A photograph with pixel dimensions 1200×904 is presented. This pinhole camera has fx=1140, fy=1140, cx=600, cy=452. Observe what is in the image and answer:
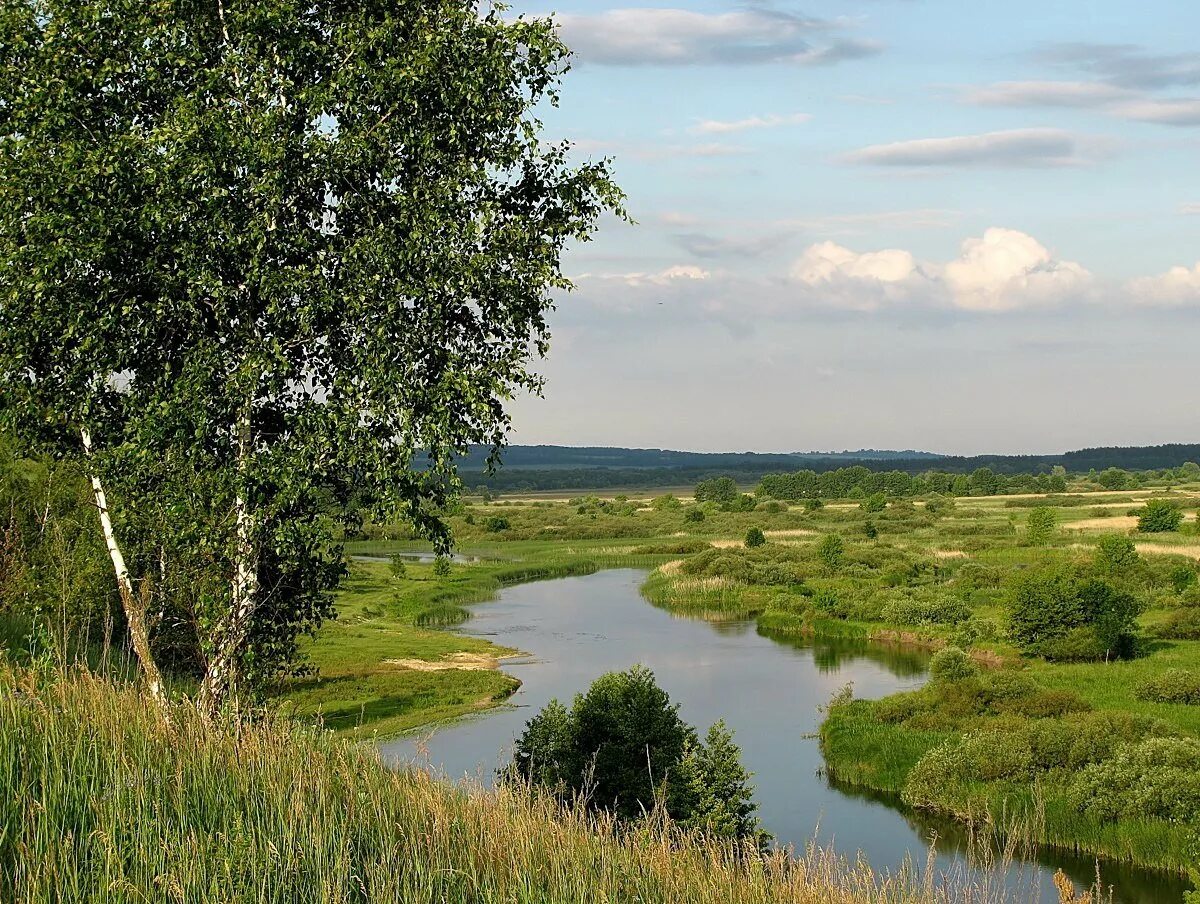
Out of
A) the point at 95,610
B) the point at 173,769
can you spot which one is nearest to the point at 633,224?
the point at 173,769

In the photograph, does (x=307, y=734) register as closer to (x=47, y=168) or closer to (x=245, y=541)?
(x=245, y=541)

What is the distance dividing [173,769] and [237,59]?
29.1ft

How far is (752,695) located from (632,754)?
21874 mm

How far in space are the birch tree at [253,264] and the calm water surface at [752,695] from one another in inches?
152

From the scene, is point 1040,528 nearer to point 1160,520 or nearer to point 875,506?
point 1160,520

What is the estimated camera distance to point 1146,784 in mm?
29719

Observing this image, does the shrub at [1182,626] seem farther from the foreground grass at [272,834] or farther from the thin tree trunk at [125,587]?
the thin tree trunk at [125,587]

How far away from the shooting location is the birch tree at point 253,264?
1348cm

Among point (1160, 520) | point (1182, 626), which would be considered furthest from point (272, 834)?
point (1160, 520)

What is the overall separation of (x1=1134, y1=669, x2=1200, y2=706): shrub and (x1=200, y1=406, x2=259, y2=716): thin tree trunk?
36567mm

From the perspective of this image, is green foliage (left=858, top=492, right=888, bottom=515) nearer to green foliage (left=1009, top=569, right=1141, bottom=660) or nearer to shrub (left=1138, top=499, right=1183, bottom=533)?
shrub (left=1138, top=499, right=1183, bottom=533)

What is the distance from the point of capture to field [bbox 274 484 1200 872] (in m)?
31.4

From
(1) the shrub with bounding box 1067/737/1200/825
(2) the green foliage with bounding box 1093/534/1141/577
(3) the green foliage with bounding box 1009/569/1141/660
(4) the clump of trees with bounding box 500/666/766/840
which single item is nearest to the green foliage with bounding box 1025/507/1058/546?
(2) the green foliage with bounding box 1093/534/1141/577

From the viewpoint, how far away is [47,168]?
13312mm
